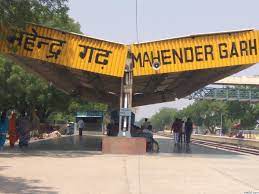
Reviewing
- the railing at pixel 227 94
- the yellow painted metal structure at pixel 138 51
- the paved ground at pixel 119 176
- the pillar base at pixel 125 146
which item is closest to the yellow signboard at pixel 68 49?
the yellow painted metal structure at pixel 138 51

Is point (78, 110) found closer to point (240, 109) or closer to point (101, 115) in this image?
point (101, 115)

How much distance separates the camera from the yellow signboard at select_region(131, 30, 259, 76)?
22469 millimetres

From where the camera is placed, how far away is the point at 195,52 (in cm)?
2248

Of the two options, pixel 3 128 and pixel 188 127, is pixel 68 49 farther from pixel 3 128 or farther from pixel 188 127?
pixel 188 127

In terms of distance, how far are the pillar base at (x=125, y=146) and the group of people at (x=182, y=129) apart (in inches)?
399

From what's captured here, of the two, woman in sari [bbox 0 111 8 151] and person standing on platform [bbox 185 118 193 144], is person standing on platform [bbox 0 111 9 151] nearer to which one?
woman in sari [bbox 0 111 8 151]

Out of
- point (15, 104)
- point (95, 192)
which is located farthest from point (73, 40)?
point (15, 104)

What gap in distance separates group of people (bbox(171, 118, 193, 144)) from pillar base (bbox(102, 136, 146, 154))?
33.2 ft

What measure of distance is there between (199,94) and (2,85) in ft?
121

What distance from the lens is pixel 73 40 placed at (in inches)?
873

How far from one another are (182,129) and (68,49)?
12.7 metres

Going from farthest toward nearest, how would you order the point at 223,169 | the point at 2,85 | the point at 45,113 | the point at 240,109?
the point at 240,109 → the point at 45,113 → the point at 2,85 → the point at 223,169

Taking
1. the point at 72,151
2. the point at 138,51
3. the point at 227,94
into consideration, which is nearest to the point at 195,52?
the point at 138,51

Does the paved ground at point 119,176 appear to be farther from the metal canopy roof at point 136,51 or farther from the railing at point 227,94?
the railing at point 227,94
